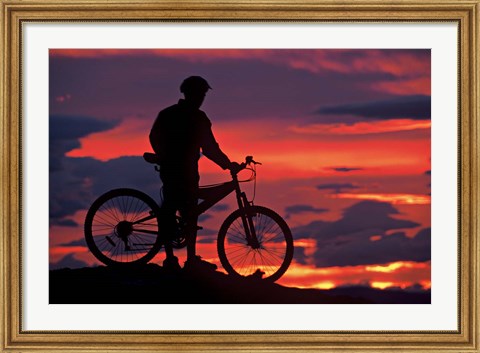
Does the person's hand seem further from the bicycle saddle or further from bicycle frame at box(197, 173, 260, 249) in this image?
the bicycle saddle

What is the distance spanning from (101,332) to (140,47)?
188 cm

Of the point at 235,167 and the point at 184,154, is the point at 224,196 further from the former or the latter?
the point at 184,154

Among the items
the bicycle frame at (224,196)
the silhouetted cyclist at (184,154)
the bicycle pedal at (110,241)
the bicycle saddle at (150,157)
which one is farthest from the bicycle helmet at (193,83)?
the bicycle pedal at (110,241)

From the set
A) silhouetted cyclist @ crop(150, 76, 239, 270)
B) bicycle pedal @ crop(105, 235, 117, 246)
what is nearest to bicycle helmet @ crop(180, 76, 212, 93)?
silhouetted cyclist @ crop(150, 76, 239, 270)

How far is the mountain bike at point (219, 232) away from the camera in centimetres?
546

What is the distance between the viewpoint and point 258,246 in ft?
18.3

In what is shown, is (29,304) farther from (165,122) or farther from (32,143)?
(165,122)

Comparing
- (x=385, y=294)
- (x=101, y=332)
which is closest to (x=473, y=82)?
(x=385, y=294)

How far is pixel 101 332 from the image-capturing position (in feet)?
16.6

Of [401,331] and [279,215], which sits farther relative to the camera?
[279,215]

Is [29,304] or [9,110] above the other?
[9,110]

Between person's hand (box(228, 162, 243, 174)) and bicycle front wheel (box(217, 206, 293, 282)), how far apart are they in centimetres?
29

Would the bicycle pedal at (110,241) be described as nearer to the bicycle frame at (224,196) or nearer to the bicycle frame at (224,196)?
the bicycle frame at (224,196)

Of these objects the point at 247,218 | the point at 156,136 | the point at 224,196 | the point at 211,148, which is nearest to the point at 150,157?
the point at 156,136
